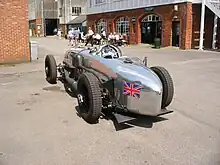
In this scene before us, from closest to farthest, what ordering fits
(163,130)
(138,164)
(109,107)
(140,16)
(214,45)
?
(138,164) < (163,130) < (109,107) < (214,45) < (140,16)

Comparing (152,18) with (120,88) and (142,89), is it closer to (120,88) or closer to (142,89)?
(120,88)

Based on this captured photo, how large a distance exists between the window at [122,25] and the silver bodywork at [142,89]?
893 inches

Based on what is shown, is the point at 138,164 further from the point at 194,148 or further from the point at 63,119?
the point at 63,119

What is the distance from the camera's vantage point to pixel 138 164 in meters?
3.46

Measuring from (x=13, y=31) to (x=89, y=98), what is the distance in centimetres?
835

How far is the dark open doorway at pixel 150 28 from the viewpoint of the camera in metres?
23.8

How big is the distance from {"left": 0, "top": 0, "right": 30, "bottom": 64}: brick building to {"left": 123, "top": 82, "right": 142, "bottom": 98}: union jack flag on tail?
869 cm

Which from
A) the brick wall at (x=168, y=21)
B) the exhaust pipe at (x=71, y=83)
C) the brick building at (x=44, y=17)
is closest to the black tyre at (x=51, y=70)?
the exhaust pipe at (x=71, y=83)

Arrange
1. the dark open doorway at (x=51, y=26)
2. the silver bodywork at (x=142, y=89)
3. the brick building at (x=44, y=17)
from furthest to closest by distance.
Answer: the dark open doorway at (x=51, y=26)
the brick building at (x=44, y=17)
the silver bodywork at (x=142, y=89)

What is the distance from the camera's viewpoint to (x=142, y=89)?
4375mm

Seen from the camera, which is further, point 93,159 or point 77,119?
point 77,119

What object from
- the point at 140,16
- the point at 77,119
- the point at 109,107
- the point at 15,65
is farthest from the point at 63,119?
the point at 140,16

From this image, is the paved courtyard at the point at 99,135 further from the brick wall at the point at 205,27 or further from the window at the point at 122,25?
the window at the point at 122,25

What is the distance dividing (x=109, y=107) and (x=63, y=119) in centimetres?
87
